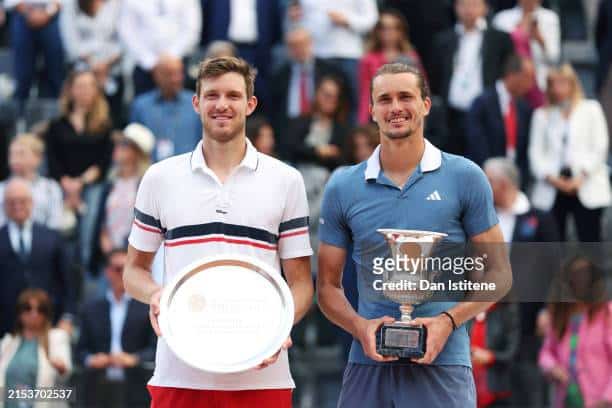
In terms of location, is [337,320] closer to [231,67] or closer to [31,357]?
[231,67]

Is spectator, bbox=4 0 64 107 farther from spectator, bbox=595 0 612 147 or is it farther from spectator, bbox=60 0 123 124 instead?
spectator, bbox=595 0 612 147

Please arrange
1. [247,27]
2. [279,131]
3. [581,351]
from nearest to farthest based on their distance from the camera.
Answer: [581,351] < [279,131] < [247,27]

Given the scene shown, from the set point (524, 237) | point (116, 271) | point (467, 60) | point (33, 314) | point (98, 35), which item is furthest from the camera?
point (98, 35)

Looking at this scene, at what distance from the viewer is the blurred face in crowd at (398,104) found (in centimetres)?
565

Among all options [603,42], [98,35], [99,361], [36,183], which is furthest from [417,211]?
[603,42]

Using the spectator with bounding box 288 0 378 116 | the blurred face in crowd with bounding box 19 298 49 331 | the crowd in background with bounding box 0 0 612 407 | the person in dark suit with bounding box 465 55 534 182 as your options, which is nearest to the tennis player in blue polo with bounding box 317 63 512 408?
the crowd in background with bounding box 0 0 612 407

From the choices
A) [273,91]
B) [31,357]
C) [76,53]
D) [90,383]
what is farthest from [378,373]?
[76,53]

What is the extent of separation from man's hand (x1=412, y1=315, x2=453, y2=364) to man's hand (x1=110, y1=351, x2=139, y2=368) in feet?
12.8

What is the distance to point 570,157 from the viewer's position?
10.7m

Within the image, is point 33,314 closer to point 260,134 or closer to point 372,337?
point 260,134

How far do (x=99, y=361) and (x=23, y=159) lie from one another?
2.05 metres

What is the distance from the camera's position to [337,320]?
18.9ft

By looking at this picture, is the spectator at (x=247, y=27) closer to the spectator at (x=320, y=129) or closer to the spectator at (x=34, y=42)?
the spectator at (x=320, y=129)

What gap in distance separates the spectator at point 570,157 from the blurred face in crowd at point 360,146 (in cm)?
151
